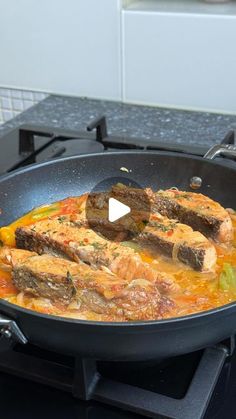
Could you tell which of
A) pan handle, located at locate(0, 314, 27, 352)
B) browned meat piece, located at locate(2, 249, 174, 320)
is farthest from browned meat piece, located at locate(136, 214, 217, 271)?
pan handle, located at locate(0, 314, 27, 352)

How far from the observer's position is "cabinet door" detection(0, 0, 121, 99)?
1.79 m

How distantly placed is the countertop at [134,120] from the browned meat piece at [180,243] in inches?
24.1

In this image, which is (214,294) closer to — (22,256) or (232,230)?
(232,230)

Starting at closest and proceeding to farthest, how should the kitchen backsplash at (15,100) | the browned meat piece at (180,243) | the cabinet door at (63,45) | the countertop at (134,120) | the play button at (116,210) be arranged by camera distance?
1. the browned meat piece at (180,243)
2. the play button at (116,210)
3. the countertop at (134,120)
4. the cabinet door at (63,45)
5. the kitchen backsplash at (15,100)

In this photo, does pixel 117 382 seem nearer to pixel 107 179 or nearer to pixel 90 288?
pixel 90 288

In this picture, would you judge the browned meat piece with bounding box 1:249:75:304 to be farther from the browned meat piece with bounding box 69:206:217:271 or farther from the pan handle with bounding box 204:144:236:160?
the pan handle with bounding box 204:144:236:160

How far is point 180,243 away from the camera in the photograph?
928 mm

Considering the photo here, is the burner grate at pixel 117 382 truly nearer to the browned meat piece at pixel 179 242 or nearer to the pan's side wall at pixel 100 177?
the browned meat piece at pixel 179 242

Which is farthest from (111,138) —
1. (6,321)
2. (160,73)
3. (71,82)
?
(6,321)

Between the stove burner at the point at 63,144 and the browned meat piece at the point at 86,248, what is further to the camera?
the stove burner at the point at 63,144

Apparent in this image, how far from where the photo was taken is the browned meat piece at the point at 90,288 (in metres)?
0.77

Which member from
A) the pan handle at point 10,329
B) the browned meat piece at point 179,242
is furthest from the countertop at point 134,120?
the pan handle at point 10,329

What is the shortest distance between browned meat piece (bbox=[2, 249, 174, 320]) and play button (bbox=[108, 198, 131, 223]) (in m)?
0.19

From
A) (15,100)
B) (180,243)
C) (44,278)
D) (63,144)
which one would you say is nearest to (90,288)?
(44,278)
